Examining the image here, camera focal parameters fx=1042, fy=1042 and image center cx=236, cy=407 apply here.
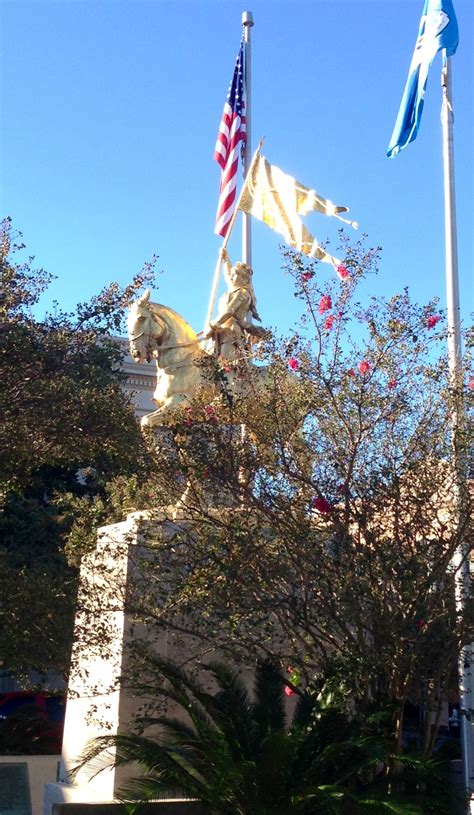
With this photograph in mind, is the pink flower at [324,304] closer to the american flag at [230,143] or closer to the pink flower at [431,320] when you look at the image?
the pink flower at [431,320]

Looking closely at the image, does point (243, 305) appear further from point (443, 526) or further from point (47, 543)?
point (47, 543)

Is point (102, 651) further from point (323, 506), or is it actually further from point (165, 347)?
point (165, 347)

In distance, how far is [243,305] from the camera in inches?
598

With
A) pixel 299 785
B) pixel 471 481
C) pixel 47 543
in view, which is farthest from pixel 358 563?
pixel 47 543

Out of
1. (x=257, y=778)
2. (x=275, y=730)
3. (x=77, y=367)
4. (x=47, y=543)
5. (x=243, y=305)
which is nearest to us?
(x=257, y=778)

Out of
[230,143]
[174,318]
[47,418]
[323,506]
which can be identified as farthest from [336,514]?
[230,143]

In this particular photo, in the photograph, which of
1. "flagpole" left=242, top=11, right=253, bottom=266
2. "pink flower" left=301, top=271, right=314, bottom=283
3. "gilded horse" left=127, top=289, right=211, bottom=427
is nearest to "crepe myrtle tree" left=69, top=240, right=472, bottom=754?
"pink flower" left=301, top=271, right=314, bottom=283

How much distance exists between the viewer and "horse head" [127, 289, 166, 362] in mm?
15141

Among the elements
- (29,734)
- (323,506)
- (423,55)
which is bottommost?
(29,734)

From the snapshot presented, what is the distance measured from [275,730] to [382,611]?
5.62 feet

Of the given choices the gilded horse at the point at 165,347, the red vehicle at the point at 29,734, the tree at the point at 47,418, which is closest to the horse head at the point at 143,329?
the gilded horse at the point at 165,347

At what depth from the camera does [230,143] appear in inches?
752

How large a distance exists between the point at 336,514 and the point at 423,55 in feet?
25.6

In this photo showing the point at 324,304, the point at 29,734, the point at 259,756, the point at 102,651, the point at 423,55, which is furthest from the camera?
the point at 29,734
